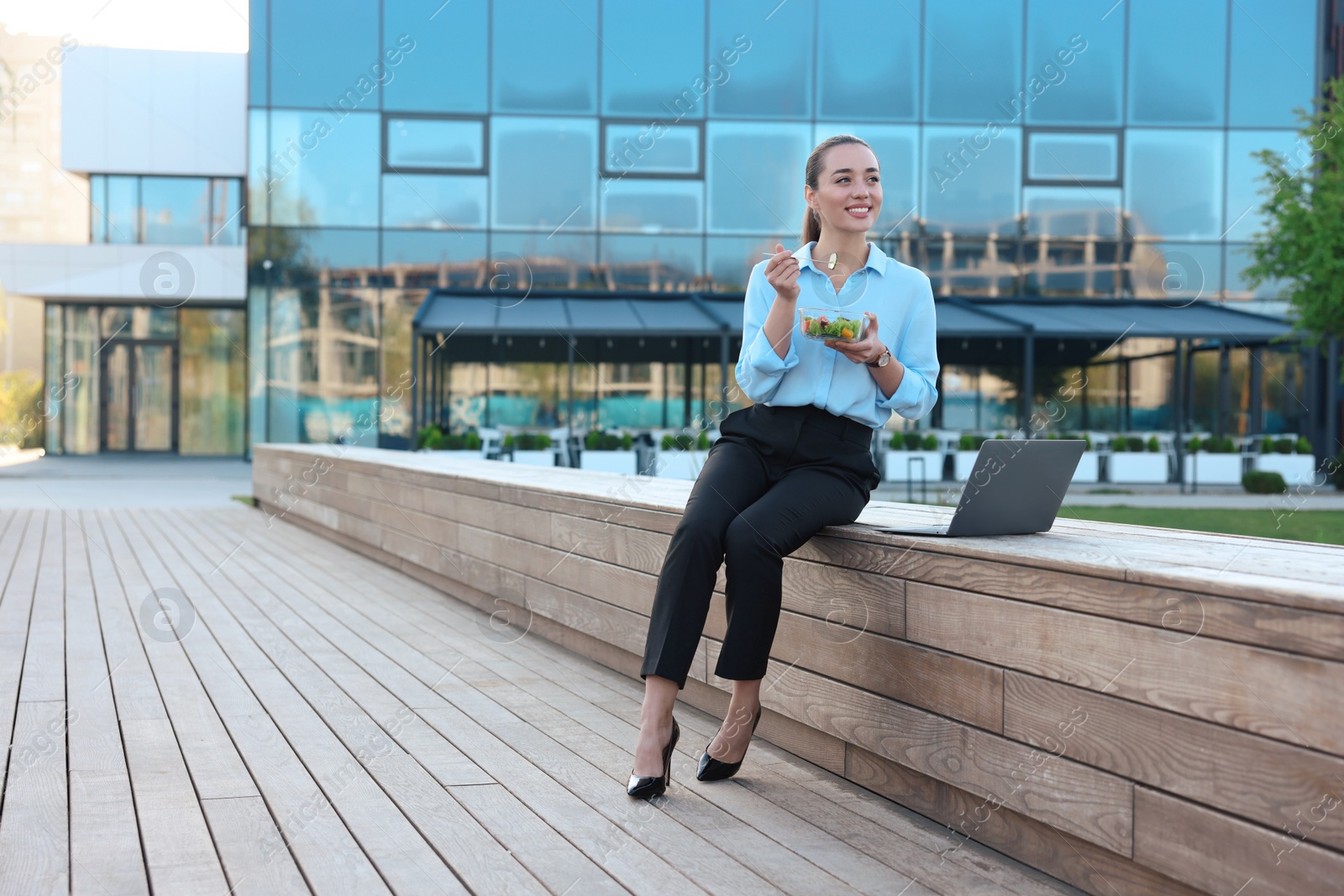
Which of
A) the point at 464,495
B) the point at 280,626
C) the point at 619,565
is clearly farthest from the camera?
the point at 464,495

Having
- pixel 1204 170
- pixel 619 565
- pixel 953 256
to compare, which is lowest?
pixel 619 565

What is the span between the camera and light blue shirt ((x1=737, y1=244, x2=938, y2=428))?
322cm

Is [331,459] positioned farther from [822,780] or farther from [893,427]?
[893,427]

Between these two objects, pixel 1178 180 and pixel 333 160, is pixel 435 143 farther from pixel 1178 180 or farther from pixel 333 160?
pixel 1178 180

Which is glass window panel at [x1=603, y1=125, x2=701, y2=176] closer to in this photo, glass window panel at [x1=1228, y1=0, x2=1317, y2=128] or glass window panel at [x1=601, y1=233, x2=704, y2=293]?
glass window panel at [x1=601, y1=233, x2=704, y2=293]

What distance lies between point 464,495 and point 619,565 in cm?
220

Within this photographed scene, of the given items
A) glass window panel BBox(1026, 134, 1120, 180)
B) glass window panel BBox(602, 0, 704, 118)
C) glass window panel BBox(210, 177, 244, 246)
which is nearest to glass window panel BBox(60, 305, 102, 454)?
glass window panel BBox(210, 177, 244, 246)

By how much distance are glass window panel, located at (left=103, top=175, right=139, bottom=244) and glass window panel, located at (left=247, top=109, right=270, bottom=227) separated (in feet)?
12.5

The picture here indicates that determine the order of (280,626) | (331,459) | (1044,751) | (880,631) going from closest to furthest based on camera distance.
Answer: (1044,751) → (880,631) → (280,626) → (331,459)

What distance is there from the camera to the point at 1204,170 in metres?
19.8

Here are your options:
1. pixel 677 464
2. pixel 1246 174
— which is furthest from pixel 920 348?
pixel 1246 174

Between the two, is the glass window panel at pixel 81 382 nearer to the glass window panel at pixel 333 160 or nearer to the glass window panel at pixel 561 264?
the glass window panel at pixel 333 160

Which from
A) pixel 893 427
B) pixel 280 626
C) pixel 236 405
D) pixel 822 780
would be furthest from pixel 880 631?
pixel 236 405

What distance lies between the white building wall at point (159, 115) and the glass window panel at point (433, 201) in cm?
438
